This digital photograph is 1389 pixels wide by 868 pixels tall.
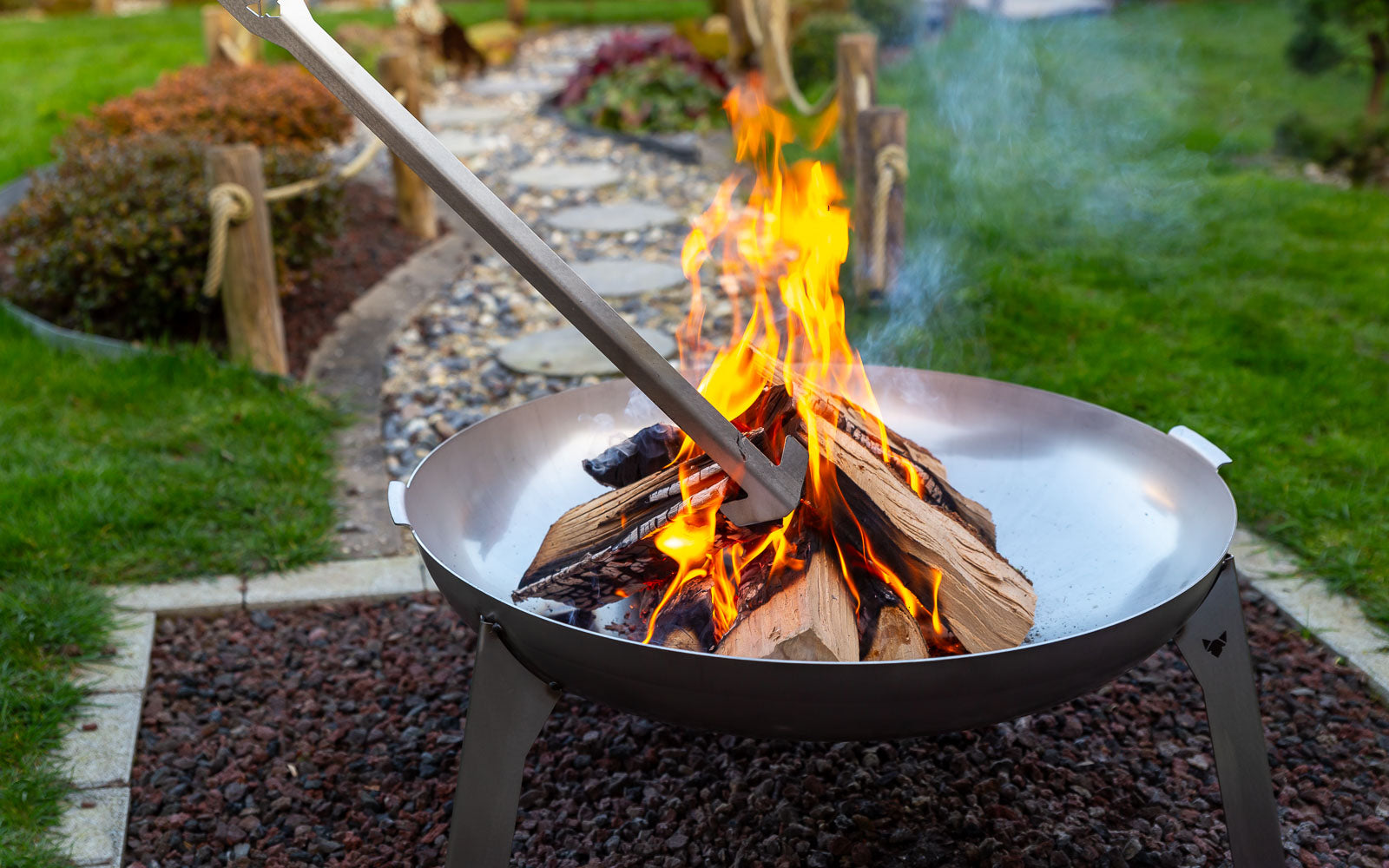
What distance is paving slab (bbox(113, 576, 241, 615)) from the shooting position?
2.77 meters

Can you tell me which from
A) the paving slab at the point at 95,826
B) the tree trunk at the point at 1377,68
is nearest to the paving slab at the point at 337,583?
the paving slab at the point at 95,826

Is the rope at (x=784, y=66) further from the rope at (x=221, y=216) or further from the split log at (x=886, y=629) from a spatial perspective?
the split log at (x=886, y=629)

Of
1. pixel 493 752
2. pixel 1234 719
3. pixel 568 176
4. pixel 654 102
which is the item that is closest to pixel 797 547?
pixel 493 752

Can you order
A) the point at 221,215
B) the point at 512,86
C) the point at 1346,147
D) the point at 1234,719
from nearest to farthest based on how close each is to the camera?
the point at 1234,719 → the point at 221,215 → the point at 1346,147 → the point at 512,86

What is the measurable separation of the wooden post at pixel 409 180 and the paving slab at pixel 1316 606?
14.1 ft

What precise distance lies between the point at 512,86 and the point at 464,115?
5.50 ft

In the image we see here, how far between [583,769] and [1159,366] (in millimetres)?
2856

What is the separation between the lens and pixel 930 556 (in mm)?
1748

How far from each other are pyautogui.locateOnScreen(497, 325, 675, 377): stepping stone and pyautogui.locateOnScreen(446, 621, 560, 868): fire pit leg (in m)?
2.81

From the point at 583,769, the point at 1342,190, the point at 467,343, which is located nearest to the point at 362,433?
the point at 467,343

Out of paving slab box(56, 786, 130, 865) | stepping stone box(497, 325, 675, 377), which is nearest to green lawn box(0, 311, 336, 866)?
paving slab box(56, 786, 130, 865)

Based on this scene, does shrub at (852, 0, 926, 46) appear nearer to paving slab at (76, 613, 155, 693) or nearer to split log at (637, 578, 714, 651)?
paving slab at (76, 613, 155, 693)

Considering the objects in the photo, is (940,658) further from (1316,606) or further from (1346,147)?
(1346,147)

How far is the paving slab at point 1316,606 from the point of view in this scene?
8.13 feet
